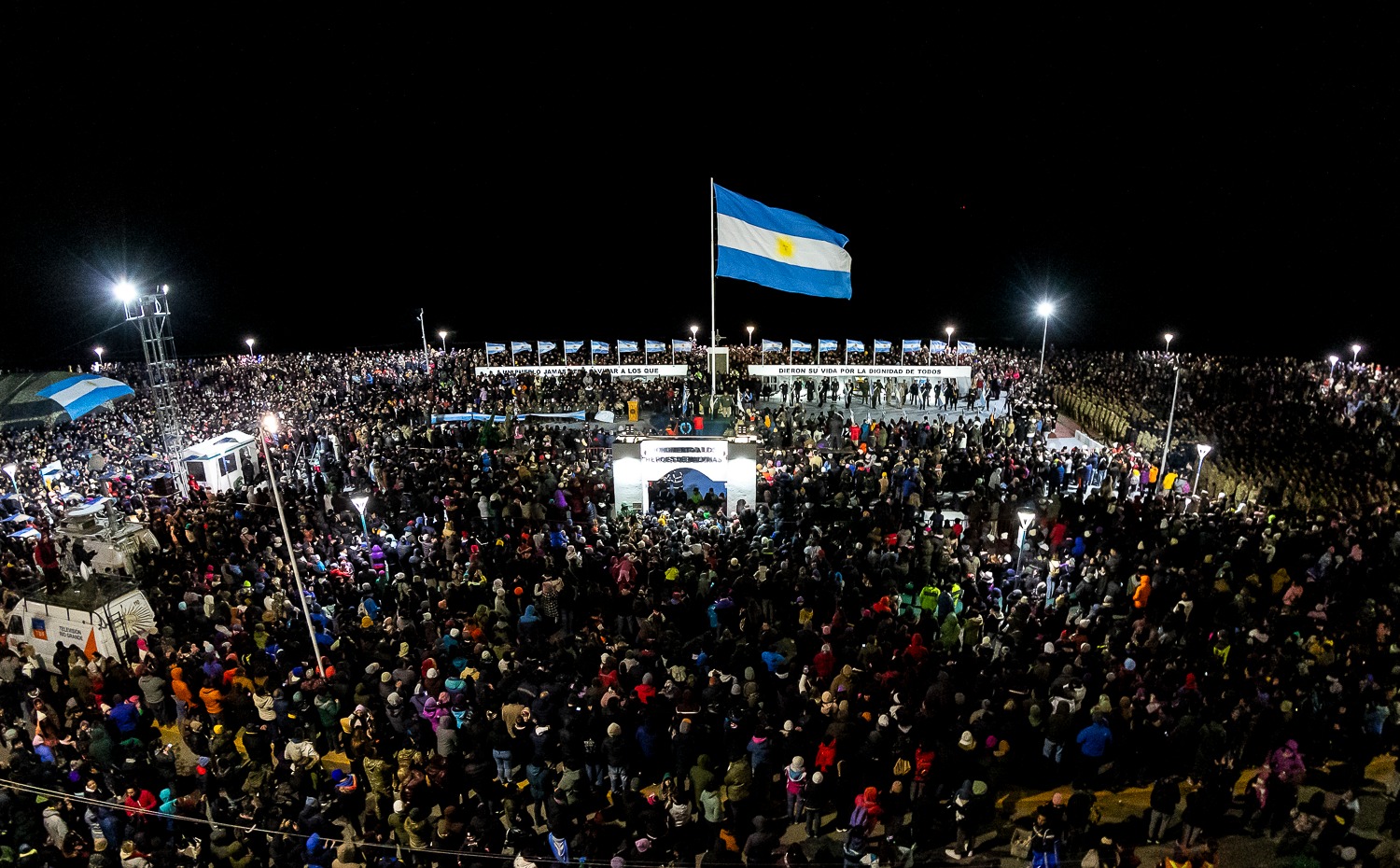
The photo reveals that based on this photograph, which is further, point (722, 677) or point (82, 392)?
point (82, 392)

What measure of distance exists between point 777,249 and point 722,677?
353 inches

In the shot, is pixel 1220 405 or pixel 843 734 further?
pixel 1220 405

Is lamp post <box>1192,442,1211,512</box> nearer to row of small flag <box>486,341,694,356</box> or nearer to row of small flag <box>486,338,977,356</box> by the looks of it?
row of small flag <box>486,338,977,356</box>

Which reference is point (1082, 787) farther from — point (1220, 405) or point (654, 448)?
point (1220, 405)

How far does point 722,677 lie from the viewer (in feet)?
25.8

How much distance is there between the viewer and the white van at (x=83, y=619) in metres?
10.1

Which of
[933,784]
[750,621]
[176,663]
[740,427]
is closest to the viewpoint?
[933,784]

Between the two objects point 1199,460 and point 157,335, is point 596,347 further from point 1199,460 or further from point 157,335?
point 1199,460

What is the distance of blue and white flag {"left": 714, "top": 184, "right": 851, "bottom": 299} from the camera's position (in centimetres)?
1327

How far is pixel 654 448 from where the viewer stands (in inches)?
602

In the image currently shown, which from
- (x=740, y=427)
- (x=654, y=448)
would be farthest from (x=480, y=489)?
(x=740, y=427)

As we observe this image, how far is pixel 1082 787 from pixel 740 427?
1052 centimetres

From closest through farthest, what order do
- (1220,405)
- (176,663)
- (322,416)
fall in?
1. (176,663)
2. (1220,405)
3. (322,416)

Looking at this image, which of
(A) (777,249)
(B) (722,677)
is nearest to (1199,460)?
(A) (777,249)
